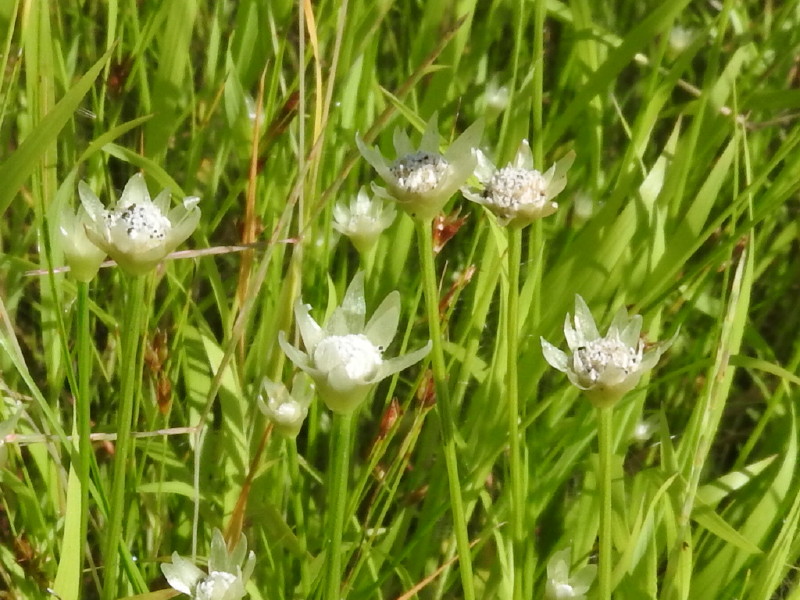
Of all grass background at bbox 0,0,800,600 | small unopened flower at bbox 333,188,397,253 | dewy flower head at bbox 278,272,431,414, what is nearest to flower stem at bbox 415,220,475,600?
dewy flower head at bbox 278,272,431,414

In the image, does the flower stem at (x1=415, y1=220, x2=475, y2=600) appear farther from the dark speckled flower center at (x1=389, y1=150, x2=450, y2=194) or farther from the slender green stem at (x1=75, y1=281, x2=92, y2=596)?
the slender green stem at (x1=75, y1=281, x2=92, y2=596)

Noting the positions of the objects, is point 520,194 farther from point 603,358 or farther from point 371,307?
point 371,307

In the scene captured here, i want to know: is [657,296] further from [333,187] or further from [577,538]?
[333,187]

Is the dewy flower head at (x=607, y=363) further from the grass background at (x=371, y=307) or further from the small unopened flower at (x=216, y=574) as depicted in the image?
the small unopened flower at (x=216, y=574)

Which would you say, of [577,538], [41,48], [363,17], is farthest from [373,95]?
[577,538]

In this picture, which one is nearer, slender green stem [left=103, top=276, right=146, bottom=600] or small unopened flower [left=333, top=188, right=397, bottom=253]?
slender green stem [left=103, top=276, right=146, bottom=600]

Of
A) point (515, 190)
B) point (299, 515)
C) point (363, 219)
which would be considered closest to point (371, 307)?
point (363, 219)
